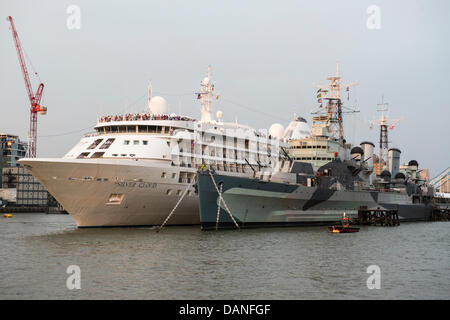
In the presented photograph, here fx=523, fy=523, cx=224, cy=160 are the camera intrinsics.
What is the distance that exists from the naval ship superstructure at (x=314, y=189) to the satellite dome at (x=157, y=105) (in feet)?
31.8

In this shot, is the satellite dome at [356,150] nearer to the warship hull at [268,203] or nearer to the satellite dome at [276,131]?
the warship hull at [268,203]

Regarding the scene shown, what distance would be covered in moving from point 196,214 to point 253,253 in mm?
15472

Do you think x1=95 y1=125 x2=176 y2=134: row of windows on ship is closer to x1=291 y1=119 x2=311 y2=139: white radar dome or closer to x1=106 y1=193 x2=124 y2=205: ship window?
x1=106 y1=193 x2=124 y2=205: ship window

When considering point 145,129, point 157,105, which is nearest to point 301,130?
point 157,105

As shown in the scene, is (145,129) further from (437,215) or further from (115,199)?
(437,215)

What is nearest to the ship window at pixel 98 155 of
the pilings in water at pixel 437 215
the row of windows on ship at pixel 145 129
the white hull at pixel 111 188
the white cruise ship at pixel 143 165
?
the white cruise ship at pixel 143 165

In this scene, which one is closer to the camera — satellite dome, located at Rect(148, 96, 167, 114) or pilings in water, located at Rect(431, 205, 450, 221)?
satellite dome, located at Rect(148, 96, 167, 114)

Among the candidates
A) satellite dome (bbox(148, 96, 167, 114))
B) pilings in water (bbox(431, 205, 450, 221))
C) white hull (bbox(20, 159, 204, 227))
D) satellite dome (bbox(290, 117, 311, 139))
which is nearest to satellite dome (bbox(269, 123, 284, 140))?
satellite dome (bbox(290, 117, 311, 139))

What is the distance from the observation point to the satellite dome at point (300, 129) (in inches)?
2039

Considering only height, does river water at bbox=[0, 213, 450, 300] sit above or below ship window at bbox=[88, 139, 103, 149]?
below

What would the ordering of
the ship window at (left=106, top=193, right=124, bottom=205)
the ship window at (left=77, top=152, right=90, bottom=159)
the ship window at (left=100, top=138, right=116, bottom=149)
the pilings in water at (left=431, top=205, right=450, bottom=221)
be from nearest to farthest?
the ship window at (left=106, top=193, right=124, bottom=205) → the ship window at (left=77, top=152, right=90, bottom=159) → the ship window at (left=100, top=138, right=116, bottom=149) → the pilings in water at (left=431, top=205, right=450, bottom=221)

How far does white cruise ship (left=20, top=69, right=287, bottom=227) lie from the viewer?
3275 centimetres
